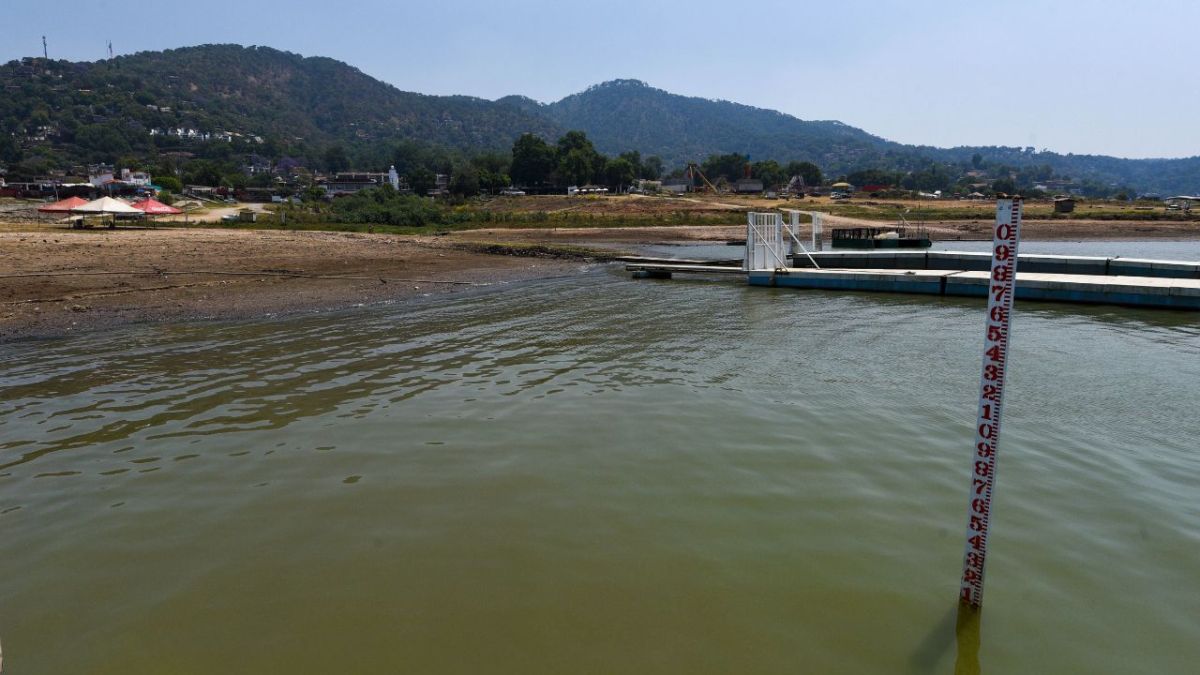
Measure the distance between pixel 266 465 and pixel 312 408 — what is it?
2.15 m

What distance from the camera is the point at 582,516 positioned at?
20.6ft

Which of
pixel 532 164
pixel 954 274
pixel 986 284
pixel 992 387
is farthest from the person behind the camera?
pixel 532 164

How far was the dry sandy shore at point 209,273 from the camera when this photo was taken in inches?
677

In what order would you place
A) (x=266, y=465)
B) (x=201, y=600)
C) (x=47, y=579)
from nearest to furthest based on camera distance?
(x=201, y=600), (x=47, y=579), (x=266, y=465)

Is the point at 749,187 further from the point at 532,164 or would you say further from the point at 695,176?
the point at 532,164

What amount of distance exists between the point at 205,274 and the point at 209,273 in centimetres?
24

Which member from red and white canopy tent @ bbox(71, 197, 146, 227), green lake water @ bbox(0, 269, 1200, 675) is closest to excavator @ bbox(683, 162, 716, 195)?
red and white canopy tent @ bbox(71, 197, 146, 227)

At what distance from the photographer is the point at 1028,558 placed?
5.44 m

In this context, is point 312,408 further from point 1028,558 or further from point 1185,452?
point 1185,452

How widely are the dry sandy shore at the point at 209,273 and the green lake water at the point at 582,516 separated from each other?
530 cm

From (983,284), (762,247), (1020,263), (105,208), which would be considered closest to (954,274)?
(983,284)

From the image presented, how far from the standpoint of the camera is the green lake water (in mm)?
4508

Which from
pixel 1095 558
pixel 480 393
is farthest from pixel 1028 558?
pixel 480 393

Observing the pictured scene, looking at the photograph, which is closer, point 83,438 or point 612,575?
point 612,575
